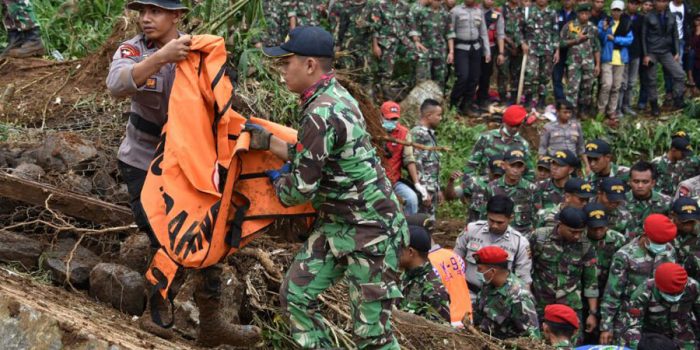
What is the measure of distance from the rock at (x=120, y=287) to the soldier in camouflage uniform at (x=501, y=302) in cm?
320

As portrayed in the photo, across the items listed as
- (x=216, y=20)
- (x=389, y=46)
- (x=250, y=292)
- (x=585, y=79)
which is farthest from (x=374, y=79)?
(x=250, y=292)

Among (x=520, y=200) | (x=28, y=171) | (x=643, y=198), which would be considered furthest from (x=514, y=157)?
(x=28, y=171)

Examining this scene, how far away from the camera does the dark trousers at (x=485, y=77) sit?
16977 mm

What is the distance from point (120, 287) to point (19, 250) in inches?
32.0

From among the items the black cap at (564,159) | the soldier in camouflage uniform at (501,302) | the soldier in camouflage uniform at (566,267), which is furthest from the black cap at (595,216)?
the soldier in camouflage uniform at (501,302)

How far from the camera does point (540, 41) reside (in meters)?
16.8

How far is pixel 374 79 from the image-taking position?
1641cm

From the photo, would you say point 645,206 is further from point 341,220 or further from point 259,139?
point 259,139

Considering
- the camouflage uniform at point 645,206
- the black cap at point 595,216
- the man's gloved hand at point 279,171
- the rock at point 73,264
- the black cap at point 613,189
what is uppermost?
the man's gloved hand at point 279,171

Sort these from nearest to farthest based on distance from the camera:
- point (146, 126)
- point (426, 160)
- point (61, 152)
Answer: point (146, 126) → point (61, 152) → point (426, 160)

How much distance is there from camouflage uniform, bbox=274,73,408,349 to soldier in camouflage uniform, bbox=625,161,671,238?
267 inches

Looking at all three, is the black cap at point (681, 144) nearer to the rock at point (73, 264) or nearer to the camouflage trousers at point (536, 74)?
the camouflage trousers at point (536, 74)

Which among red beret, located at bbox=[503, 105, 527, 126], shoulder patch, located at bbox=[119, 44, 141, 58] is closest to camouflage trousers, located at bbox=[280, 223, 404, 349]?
shoulder patch, located at bbox=[119, 44, 141, 58]

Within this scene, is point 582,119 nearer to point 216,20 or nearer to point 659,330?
point 659,330
